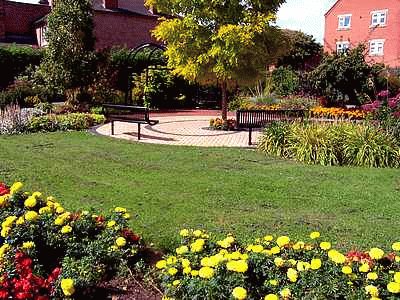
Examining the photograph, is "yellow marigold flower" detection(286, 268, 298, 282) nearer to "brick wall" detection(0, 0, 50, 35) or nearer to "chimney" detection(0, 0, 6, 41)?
"chimney" detection(0, 0, 6, 41)

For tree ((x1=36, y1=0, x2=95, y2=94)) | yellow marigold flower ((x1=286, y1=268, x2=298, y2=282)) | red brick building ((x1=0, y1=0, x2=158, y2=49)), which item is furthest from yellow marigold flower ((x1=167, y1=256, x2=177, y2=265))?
red brick building ((x1=0, y1=0, x2=158, y2=49))

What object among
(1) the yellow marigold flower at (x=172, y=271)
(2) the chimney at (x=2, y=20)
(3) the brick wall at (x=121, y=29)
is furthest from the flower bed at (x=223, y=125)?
(2) the chimney at (x=2, y=20)

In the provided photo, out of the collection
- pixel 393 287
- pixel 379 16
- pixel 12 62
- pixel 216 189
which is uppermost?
pixel 379 16

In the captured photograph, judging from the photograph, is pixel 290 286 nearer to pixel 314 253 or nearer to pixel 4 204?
pixel 314 253

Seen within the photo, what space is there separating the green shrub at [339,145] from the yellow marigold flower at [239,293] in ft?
22.1

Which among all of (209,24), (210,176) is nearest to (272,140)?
(210,176)

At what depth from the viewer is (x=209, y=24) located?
46.5 ft

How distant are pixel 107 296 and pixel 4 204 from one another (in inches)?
59.6

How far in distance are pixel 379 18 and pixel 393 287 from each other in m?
47.5

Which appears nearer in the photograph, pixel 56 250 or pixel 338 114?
pixel 56 250

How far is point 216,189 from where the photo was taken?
266 inches

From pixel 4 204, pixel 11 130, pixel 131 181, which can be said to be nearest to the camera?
pixel 4 204

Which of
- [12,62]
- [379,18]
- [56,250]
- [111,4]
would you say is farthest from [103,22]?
[56,250]

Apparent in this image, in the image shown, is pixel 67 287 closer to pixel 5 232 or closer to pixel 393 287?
pixel 5 232
